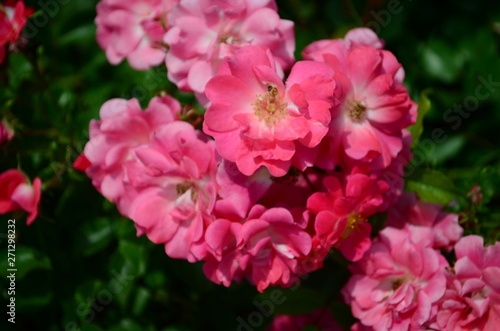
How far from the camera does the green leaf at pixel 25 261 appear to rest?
5.70 ft

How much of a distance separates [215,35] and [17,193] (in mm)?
727

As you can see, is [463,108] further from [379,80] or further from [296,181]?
[296,181]

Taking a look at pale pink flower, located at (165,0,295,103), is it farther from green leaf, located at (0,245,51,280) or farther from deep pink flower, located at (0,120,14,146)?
green leaf, located at (0,245,51,280)

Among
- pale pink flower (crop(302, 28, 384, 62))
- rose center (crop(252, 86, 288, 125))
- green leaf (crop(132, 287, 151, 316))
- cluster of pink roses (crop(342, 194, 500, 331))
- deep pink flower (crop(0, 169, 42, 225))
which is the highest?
pale pink flower (crop(302, 28, 384, 62))

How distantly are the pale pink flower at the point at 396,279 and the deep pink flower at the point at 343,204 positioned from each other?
93 mm

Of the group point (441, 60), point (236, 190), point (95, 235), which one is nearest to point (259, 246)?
point (236, 190)

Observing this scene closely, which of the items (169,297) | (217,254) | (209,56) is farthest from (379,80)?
(169,297)

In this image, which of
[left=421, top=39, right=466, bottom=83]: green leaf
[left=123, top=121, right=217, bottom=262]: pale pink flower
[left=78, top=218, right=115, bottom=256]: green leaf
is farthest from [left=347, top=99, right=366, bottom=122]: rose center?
[left=421, top=39, right=466, bottom=83]: green leaf

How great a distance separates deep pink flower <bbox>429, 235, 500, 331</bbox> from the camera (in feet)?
4.46

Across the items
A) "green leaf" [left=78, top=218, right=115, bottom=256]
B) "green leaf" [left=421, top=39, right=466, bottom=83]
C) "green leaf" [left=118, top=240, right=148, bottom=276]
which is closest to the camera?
"green leaf" [left=118, top=240, right=148, bottom=276]

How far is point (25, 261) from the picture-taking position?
69.4 inches

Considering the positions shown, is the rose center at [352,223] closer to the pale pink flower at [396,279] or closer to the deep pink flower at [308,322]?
the pale pink flower at [396,279]

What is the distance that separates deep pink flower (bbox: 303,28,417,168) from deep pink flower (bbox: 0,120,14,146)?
906 millimetres

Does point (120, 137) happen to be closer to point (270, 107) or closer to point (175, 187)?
point (175, 187)
